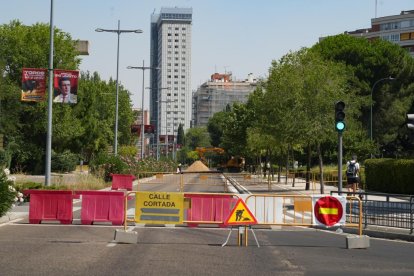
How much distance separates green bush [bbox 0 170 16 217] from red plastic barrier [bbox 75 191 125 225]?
2243 millimetres

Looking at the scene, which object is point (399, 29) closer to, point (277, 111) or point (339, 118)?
point (277, 111)

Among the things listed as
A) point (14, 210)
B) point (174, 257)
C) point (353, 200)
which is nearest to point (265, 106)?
point (14, 210)

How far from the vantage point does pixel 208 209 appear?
1588cm

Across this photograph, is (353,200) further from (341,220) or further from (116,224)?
(116,224)

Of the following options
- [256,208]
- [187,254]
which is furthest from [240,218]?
[187,254]

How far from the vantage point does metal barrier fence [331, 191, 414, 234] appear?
55.2ft

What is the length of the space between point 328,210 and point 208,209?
2.78 metres

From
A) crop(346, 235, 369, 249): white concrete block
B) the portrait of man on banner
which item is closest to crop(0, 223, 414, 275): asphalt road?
crop(346, 235, 369, 249): white concrete block

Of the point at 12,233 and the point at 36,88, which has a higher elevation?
the point at 36,88

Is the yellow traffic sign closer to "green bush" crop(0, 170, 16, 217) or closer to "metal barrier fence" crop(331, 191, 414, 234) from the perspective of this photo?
"metal barrier fence" crop(331, 191, 414, 234)

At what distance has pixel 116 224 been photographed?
1825cm

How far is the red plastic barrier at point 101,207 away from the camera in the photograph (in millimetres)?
17203

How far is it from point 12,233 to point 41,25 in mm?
49545

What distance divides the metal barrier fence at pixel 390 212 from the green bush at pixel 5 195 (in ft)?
29.6
